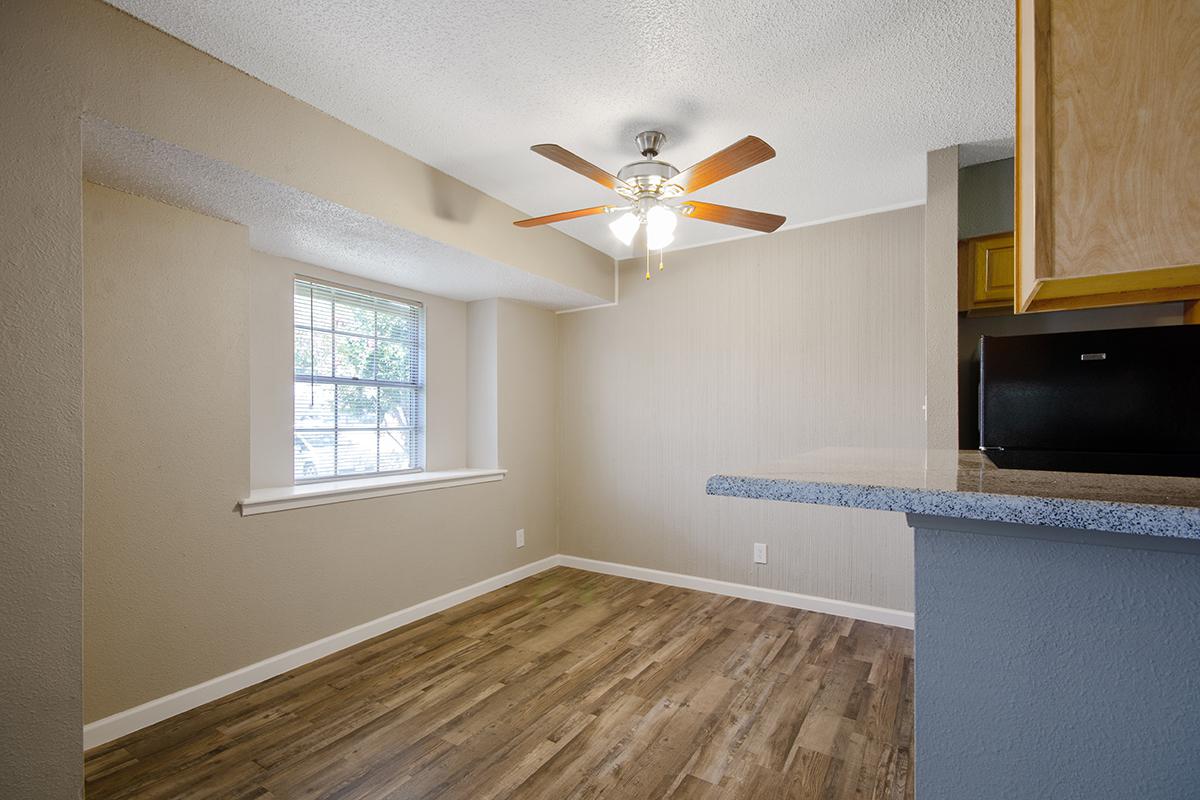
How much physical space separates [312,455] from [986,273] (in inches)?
145

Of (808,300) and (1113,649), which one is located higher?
(808,300)

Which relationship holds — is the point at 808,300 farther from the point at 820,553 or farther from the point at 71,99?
the point at 71,99

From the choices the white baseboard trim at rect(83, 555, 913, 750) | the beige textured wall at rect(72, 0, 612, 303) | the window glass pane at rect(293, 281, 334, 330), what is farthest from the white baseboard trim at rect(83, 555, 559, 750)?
the beige textured wall at rect(72, 0, 612, 303)

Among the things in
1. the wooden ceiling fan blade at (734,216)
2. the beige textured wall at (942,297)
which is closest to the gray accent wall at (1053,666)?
the wooden ceiling fan blade at (734,216)

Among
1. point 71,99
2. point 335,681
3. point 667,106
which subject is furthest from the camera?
point 335,681

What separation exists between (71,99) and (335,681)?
2424mm

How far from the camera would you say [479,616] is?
341 cm

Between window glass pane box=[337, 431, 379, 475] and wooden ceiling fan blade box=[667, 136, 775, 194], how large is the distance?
2.46 meters

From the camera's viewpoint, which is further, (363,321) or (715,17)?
(363,321)

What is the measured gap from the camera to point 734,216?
2.45m

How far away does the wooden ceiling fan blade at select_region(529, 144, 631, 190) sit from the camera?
1930 millimetres

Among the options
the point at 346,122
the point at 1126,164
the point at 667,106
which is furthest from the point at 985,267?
the point at 346,122

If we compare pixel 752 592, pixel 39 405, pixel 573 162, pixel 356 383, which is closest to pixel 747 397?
pixel 752 592

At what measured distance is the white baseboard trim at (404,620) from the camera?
2.19 m
